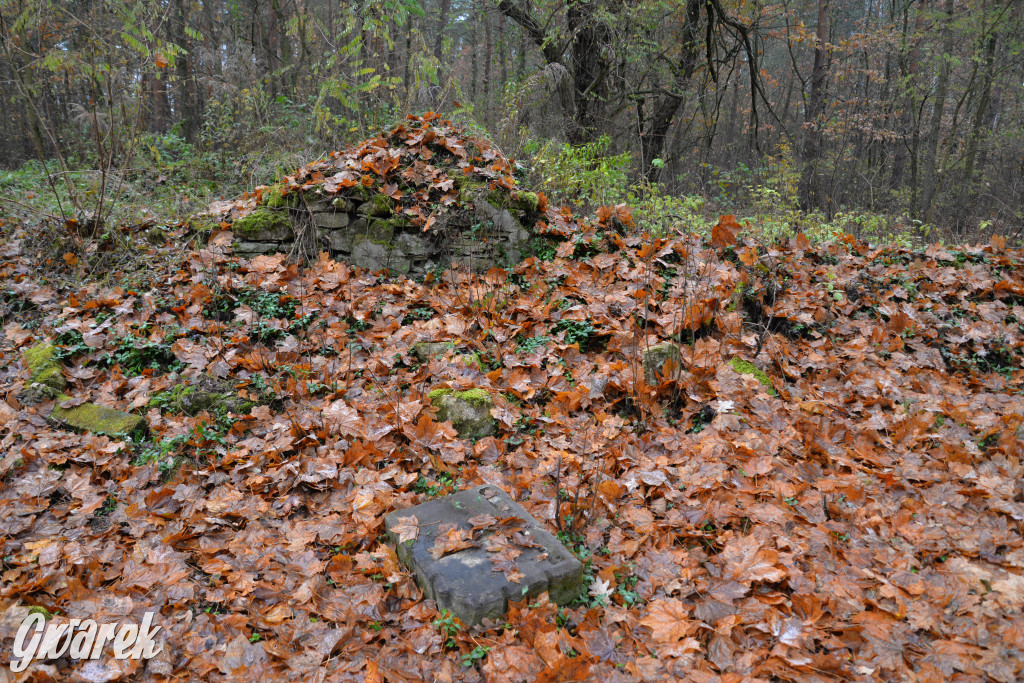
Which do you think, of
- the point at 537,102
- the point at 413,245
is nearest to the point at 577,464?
the point at 413,245

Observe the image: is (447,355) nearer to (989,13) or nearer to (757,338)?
(757,338)

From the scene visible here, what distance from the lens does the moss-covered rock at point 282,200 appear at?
18.9ft

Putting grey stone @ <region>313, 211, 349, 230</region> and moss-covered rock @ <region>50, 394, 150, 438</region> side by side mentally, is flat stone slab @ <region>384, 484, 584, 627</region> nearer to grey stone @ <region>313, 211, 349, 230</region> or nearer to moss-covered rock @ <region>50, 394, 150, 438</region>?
moss-covered rock @ <region>50, 394, 150, 438</region>

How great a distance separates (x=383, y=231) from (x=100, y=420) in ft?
9.94

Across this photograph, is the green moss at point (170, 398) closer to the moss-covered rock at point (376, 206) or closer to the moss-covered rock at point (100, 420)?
the moss-covered rock at point (100, 420)

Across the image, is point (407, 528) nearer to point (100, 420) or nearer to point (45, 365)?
point (100, 420)

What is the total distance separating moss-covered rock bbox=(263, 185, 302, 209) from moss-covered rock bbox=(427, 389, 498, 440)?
3.18m

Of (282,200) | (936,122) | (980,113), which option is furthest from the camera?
(936,122)

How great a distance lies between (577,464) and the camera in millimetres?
3322

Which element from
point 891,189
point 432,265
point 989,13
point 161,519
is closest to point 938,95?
point 989,13

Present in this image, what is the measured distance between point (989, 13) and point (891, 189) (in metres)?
5.25

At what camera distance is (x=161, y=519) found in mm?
2973

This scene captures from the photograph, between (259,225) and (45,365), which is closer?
(45,365)

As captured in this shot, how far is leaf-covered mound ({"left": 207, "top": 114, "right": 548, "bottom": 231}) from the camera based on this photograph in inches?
226
